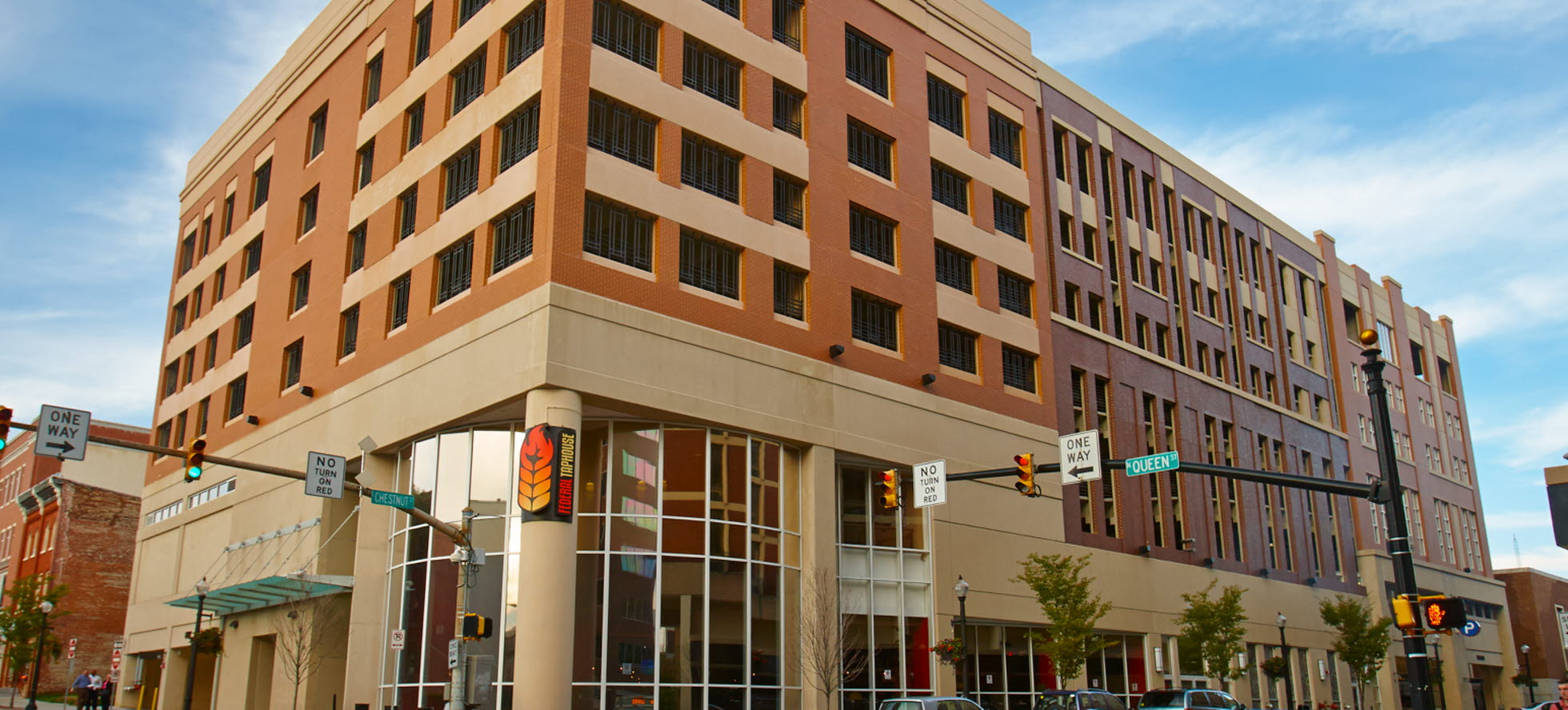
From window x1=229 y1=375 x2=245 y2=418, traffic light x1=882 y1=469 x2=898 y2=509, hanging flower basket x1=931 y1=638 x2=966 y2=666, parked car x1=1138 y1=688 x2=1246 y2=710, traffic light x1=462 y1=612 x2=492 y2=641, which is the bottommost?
parked car x1=1138 y1=688 x2=1246 y2=710

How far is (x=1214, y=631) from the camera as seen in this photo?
4741 cm

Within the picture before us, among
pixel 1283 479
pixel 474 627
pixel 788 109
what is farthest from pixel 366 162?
pixel 1283 479

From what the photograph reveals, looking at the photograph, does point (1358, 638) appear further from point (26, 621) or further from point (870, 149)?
point (26, 621)

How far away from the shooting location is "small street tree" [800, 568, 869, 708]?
32969mm

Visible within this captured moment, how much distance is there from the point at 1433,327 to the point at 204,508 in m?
80.8

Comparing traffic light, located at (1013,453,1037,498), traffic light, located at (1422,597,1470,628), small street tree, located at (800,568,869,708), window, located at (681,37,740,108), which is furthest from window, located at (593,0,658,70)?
traffic light, located at (1422,597,1470,628)

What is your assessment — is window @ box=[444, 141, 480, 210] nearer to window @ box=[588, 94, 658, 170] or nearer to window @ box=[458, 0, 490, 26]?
window @ box=[588, 94, 658, 170]

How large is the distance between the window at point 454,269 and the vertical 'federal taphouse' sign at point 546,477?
31.1 feet

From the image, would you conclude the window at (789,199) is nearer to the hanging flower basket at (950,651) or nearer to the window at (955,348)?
the window at (955,348)

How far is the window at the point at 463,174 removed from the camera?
3488 cm

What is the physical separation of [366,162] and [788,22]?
15.4m

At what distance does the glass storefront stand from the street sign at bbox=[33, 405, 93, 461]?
11020mm

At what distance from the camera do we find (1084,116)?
180 feet

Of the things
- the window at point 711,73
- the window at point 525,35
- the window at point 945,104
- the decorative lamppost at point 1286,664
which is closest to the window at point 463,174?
the window at point 525,35
